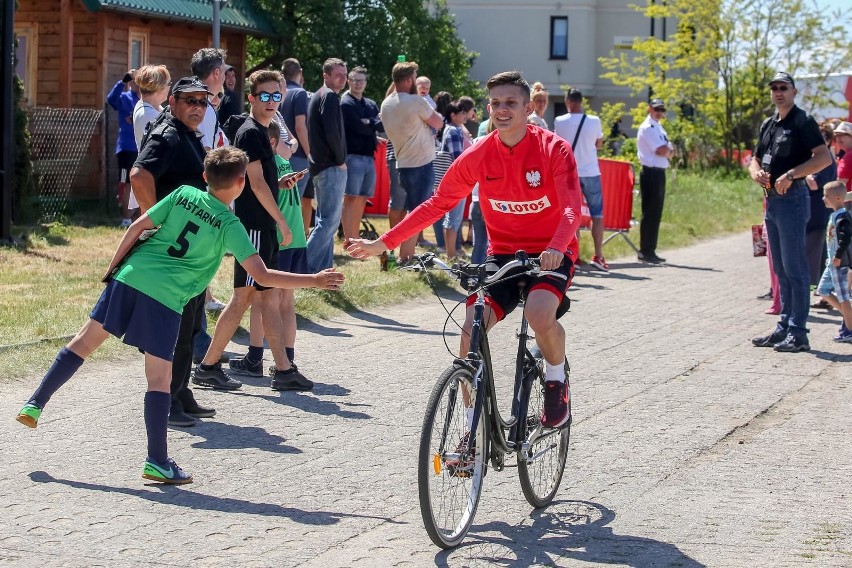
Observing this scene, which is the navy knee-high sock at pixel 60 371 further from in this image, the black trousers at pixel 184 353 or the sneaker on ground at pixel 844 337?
the sneaker on ground at pixel 844 337

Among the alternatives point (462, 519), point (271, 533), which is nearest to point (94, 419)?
point (271, 533)

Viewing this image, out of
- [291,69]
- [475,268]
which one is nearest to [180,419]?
[475,268]

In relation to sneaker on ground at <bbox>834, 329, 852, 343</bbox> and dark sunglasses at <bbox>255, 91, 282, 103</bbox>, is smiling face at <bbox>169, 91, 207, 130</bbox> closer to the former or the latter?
dark sunglasses at <bbox>255, 91, 282, 103</bbox>

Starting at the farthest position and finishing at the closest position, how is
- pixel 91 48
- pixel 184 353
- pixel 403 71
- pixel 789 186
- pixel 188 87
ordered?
pixel 91 48 → pixel 403 71 → pixel 789 186 → pixel 188 87 → pixel 184 353

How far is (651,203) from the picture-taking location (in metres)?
17.8

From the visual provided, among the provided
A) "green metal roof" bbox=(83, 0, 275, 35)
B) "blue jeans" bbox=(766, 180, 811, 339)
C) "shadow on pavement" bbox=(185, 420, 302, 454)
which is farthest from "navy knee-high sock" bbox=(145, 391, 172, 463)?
"green metal roof" bbox=(83, 0, 275, 35)

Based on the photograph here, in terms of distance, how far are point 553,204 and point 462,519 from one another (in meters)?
1.59

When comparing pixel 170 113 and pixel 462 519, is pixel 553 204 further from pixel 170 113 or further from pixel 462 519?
pixel 170 113

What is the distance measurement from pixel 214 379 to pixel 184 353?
1148 millimetres

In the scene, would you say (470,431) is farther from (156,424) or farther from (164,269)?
(164,269)

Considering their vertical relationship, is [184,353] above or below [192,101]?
below

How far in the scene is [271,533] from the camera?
5738 mm

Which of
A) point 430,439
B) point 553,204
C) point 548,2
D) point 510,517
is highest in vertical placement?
point 548,2

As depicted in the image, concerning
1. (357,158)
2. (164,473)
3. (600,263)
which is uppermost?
(357,158)
